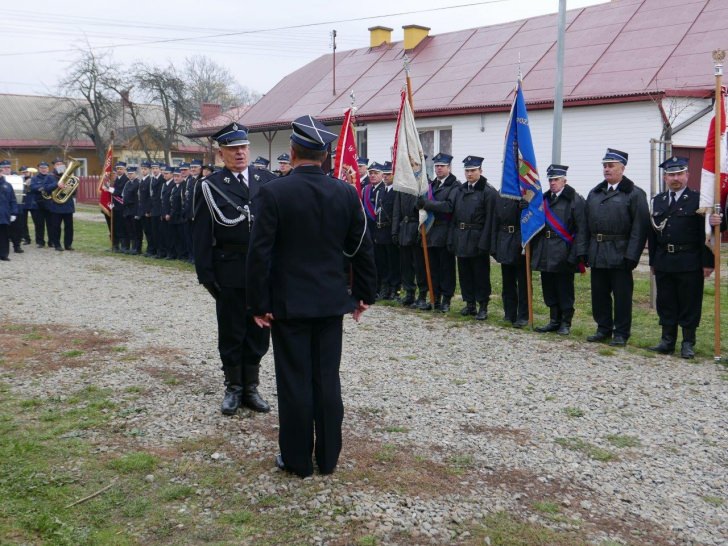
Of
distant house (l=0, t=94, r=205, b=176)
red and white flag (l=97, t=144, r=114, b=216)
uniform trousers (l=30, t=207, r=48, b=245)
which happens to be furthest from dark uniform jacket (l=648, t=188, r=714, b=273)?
distant house (l=0, t=94, r=205, b=176)

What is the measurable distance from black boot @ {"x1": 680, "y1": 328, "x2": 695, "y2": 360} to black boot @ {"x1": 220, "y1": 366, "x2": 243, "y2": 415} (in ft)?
16.1

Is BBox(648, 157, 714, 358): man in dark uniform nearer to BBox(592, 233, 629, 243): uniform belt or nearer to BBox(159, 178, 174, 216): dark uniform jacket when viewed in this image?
BBox(592, 233, 629, 243): uniform belt

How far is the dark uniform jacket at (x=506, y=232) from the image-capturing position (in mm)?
9844

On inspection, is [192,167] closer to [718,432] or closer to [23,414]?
[23,414]

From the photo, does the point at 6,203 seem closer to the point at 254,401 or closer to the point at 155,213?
the point at 155,213

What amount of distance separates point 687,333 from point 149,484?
6.07 m

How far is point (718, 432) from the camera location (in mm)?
5887

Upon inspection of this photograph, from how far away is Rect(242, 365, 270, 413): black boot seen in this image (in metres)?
6.08

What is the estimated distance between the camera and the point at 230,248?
19.3 ft

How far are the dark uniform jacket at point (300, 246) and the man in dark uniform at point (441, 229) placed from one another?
19.4 ft

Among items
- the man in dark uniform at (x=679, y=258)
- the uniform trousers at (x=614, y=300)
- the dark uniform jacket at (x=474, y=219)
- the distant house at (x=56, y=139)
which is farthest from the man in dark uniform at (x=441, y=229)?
the distant house at (x=56, y=139)

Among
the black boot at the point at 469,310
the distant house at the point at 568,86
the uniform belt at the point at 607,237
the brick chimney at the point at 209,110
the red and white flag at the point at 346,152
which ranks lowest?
the black boot at the point at 469,310

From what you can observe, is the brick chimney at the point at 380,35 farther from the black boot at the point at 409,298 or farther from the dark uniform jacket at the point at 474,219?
the dark uniform jacket at the point at 474,219

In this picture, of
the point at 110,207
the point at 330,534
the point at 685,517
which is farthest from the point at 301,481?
the point at 110,207
